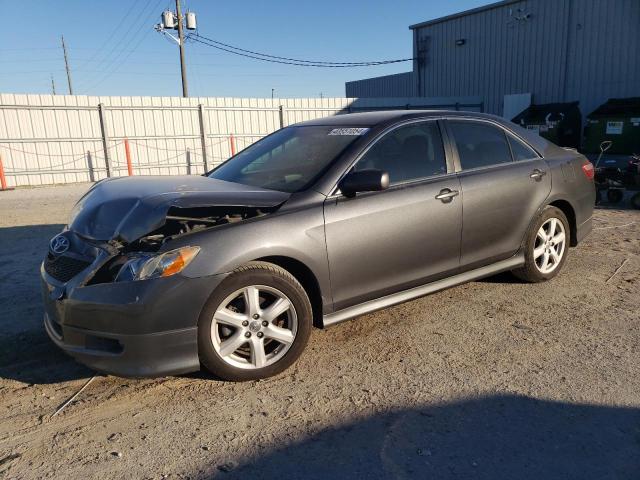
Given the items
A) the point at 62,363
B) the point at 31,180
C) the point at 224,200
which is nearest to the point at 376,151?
the point at 224,200

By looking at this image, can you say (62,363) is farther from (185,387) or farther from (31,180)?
(31,180)

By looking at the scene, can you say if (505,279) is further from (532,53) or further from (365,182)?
(532,53)

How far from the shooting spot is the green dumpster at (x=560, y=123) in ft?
55.9

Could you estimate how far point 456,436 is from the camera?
8.40 feet

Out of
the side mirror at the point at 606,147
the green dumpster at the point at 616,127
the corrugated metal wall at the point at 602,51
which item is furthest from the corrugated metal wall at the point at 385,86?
the side mirror at the point at 606,147

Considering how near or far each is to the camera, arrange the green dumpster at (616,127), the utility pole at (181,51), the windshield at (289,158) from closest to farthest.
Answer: the windshield at (289,158), the green dumpster at (616,127), the utility pole at (181,51)

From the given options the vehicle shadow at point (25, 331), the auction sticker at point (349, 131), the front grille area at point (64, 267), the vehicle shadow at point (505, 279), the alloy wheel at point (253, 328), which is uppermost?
the auction sticker at point (349, 131)

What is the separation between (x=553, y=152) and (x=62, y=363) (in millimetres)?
4557

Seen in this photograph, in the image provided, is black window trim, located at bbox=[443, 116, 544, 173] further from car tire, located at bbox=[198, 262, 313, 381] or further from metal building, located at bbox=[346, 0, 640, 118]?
metal building, located at bbox=[346, 0, 640, 118]

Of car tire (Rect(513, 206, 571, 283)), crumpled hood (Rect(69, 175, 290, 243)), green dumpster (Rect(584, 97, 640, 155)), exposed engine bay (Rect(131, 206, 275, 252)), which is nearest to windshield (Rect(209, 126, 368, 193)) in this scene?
crumpled hood (Rect(69, 175, 290, 243))

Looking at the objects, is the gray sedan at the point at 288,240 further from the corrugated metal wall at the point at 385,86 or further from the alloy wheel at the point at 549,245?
the corrugated metal wall at the point at 385,86

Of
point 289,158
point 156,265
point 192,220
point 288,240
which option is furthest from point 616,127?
point 156,265

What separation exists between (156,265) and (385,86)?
98.0ft

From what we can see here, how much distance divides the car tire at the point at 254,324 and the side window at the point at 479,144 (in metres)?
1.94
